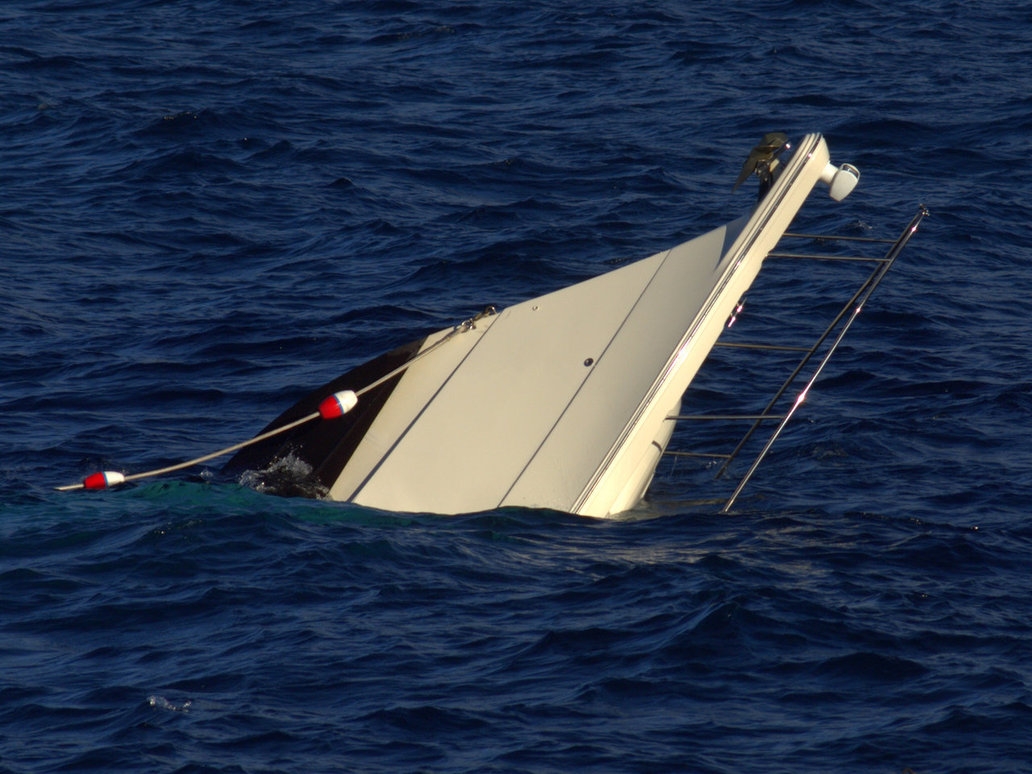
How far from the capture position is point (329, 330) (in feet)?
54.3

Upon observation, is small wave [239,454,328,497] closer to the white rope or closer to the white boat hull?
the white boat hull

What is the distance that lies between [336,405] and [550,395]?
1786mm

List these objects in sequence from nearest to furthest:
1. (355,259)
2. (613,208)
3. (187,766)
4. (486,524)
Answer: (187,766), (486,524), (355,259), (613,208)

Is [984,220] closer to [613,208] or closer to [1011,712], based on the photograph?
[613,208]

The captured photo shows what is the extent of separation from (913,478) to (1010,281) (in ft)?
18.7

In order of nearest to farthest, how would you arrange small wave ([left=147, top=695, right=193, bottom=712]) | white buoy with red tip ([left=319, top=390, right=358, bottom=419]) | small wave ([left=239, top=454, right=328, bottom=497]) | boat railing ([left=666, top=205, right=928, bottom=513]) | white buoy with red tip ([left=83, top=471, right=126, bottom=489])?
1. small wave ([left=147, top=695, right=193, bottom=712])
2. white buoy with red tip ([left=83, top=471, right=126, bottom=489])
3. boat railing ([left=666, top=205, right=928, bottom=513])
4. white buoy with red tip ([left=319, top=390, right=358, bottom=419])
5. small wave ([left=239, top=454, right=328, bottom=497])

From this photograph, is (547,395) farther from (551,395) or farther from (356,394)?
(356,394)

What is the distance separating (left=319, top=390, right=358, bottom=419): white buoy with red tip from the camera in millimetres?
11906

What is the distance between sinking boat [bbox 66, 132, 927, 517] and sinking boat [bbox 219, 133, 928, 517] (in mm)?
12

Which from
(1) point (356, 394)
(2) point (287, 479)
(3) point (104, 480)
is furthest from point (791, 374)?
(3) point (104, 480)

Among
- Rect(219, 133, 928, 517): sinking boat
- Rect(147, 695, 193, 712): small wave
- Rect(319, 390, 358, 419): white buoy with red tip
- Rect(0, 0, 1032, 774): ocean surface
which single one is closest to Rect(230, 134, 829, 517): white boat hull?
Rect(219, 133, 928, 517): sinking boat

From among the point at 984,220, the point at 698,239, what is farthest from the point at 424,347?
the point at 984,220

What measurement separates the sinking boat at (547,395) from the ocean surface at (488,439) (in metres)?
0.32

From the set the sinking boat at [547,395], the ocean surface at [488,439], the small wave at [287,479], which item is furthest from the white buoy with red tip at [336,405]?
the ocean surface at [488,439]
